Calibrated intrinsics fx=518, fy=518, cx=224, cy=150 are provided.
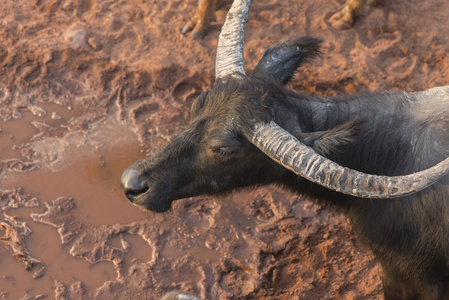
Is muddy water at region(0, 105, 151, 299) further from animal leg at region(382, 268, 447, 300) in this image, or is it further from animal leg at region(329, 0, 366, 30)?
animal leg at region(329, 0, 366, 30)

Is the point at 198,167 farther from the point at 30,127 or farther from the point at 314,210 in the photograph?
the point at 30,127

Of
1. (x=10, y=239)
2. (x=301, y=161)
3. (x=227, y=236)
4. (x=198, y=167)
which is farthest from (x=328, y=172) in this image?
(x=10, y=239)

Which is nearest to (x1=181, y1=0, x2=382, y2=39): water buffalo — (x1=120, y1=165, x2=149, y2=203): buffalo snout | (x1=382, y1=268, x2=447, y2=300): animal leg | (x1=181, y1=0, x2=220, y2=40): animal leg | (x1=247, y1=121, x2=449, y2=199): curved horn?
(x1=181, y1=0, x2=220, y2=40): animal leg

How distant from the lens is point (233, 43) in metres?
5.65

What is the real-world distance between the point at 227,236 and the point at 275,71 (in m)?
2.77

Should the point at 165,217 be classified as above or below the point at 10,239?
above

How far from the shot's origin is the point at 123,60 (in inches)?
369

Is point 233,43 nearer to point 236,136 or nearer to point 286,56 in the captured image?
point 286,56

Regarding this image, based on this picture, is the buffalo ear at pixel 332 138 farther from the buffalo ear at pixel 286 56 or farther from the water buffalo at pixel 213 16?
the water buffalo at pixel 213 16

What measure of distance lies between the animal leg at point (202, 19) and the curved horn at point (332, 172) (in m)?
5.06

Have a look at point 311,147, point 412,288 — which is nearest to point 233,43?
point 311,147

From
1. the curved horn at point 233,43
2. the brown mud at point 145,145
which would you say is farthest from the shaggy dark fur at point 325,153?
the brown mud at point 145,145

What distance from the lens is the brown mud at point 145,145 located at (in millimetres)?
7125

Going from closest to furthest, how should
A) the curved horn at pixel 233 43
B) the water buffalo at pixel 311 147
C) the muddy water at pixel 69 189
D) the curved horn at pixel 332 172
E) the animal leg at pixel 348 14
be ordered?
the curved horn at pixel 332 172
the water buffalo at pixel 311 147
the curved horn at pixel 233 43
the muddy water at pixel 69 189
the animal leg at pixel 348 14
